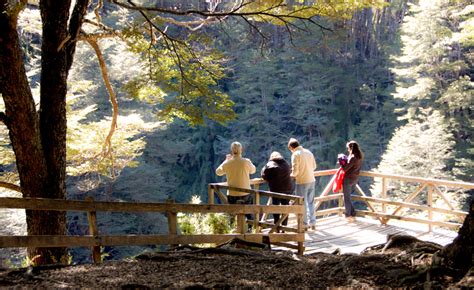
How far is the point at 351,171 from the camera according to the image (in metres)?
10.1

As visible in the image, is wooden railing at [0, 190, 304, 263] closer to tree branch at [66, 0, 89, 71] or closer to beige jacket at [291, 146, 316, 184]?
beige jacket at [291, 146, 316, 184]

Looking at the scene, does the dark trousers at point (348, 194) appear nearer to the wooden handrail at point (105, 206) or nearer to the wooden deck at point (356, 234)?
the wooden deck at point (356, 234)

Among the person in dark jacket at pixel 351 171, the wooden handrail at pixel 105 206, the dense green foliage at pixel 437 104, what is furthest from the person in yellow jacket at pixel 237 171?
the dense green foliage at pixel 437 104

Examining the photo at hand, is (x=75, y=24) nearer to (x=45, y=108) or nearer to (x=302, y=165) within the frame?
(x=45, y=108)

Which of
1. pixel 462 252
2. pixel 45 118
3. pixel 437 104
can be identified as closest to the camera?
pixel 462 252

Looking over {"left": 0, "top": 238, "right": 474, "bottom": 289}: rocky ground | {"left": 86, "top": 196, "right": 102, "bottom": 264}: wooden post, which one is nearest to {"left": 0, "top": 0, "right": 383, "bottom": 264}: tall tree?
{"left": 86, "top": 196, "right": 102, "bottom": 264}: wooden post

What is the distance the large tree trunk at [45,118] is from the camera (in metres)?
6.25

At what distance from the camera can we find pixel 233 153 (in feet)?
27.3

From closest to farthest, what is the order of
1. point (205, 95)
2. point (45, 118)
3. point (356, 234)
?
1. point (45, 118)
2. point (205, 95)
3. point (356, 234)

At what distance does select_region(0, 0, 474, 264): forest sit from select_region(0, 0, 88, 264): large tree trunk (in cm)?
2

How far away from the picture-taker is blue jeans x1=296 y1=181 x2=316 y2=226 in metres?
9.40

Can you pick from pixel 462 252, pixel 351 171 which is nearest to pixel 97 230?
pixel 462 252

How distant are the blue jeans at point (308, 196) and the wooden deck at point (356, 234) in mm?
277

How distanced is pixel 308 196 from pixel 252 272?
5.03 m
